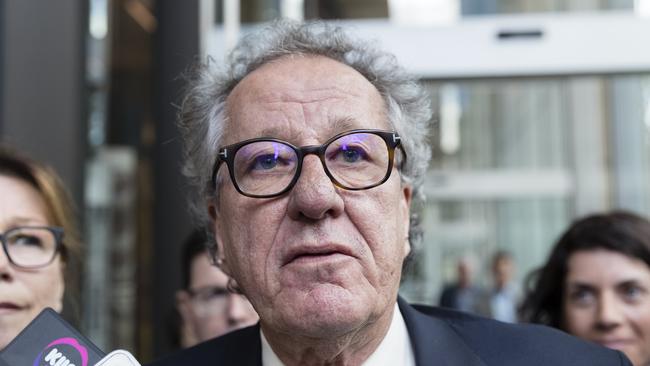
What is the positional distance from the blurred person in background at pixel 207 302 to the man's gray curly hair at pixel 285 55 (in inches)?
32.8

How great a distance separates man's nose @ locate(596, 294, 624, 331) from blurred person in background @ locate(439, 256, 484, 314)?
4.84 meters

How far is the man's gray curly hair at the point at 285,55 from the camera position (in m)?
1.87

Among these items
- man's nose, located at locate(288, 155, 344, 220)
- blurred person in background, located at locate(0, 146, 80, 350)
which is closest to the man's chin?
man's nose, located at locate(288, 155, 344, 220)

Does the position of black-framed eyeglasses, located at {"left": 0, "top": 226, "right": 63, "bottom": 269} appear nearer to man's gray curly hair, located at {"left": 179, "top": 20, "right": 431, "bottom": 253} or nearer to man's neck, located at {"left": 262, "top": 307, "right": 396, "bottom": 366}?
man's gray curly hair, located at {"left": 179, "top": 20, "right": 431, "bottom": 253}

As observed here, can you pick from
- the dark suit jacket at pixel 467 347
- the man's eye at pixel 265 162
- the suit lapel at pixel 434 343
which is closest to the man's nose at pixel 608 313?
the dark suit jacket at pixel 467 347

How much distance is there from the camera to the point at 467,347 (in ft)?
6.04

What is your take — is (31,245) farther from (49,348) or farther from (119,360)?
(119,360)

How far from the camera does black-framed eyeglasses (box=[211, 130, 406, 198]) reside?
1.63 m

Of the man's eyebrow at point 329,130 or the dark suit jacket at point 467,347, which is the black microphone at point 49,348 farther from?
the man's eyebrow at point 329,130

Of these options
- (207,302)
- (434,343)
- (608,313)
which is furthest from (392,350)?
(207,302)

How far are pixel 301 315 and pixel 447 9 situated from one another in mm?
2693

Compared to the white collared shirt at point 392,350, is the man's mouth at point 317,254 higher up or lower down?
higher up

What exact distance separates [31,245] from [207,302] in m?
0.90

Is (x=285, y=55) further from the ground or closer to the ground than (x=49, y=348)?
further from the ground
